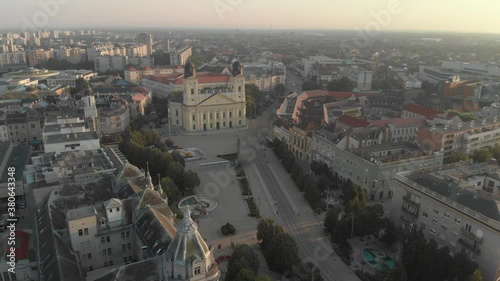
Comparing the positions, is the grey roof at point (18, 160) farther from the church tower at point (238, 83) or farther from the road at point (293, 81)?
the road at point (293, 81)

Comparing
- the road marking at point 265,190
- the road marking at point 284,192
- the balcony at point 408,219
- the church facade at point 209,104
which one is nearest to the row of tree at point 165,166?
the road marking at point 265,190

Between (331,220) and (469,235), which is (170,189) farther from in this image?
(469,235)

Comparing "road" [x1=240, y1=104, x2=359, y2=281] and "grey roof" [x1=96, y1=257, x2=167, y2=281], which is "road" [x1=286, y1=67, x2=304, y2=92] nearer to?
"road" [x1=240, y1=104, x2=359, y2=281]

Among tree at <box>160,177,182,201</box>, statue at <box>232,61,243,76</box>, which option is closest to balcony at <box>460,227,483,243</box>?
tree at <box>160,177,182,201</box>

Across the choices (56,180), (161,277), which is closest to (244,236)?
(161,277)

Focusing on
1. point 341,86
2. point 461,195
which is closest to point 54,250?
point 461,195

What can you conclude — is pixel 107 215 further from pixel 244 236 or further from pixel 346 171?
pixel 346 171
